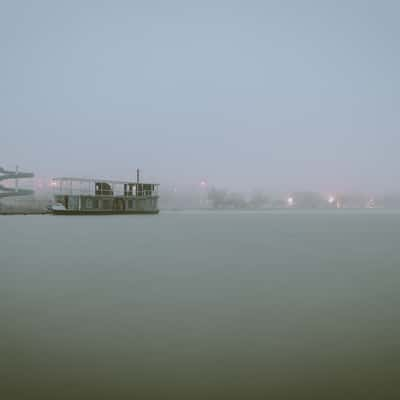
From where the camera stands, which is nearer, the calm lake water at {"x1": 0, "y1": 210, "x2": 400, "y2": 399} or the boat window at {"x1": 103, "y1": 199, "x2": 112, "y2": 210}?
the calm lake water at {"x1": 0, "y1": 210, "x2": 400, "y2": 399}

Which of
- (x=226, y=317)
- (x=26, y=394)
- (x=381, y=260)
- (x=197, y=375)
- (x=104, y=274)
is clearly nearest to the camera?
(x=26, y=394)

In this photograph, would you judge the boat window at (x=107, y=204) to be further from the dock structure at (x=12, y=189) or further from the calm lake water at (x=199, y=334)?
the calm lake water at (x=199, y=334)

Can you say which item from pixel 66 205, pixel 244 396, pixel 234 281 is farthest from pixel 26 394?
pixel 66 205

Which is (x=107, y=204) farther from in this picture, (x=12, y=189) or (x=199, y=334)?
(x=199, y=334)

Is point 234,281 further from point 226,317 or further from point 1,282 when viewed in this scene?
point 1,282

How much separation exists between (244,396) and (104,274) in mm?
5746

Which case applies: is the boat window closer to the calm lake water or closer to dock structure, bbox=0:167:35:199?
dock structure, bbox=0:167:35:199

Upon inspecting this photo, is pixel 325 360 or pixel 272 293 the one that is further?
pixel 272 293

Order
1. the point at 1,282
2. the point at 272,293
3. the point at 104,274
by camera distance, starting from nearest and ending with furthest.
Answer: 1. the point at 272,293
2. the point at 1,282
3. the point at 104,274

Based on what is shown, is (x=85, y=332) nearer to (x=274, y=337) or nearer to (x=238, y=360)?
(x=238, y=360)

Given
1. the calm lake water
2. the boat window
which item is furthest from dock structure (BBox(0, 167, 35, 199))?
the calm lake water

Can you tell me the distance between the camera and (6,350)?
3.00 metres

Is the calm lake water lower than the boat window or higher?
lower

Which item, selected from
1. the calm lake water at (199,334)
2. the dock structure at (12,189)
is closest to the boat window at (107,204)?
the dock structure at (12,189)
